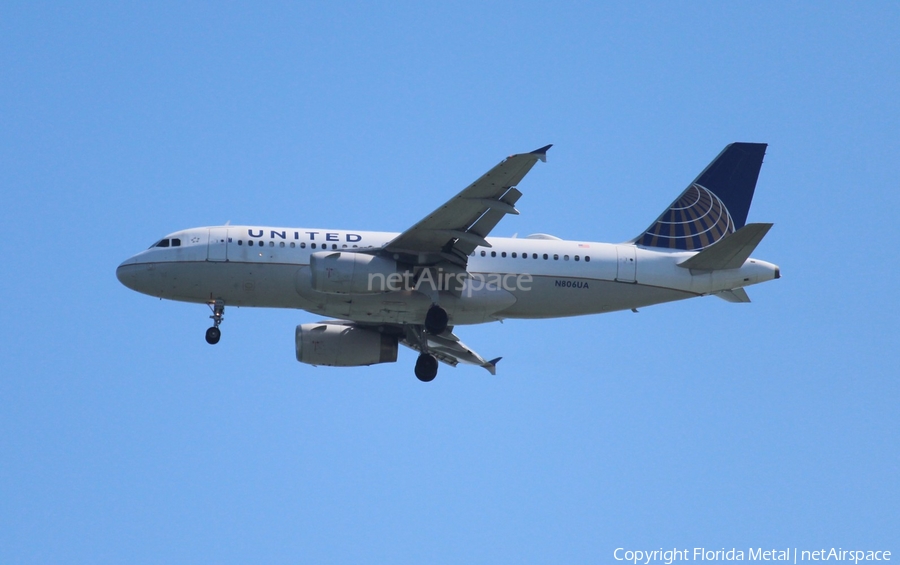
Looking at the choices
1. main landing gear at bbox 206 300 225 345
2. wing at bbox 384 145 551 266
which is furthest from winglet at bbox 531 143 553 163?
main landing gear at bbox 206 300 225 345

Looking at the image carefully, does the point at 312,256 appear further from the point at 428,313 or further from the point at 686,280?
the point at 686,280

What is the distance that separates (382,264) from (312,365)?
7471 millimetres

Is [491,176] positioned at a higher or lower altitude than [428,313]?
higher

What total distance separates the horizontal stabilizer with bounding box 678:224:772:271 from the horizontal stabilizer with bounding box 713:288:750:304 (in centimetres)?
99

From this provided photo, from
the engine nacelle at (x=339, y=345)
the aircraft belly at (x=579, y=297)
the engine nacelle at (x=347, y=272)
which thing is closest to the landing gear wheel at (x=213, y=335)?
the engine nacelle at (x=339, y=345)

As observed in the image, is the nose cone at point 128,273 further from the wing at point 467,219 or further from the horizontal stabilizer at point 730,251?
the horizontal stabilizer at point 730,251

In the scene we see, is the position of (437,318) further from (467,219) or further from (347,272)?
(467,219)

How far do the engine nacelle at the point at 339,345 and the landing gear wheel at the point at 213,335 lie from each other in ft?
13.3

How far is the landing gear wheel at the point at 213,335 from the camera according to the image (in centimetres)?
3622

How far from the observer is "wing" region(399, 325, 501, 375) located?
40.0 meters

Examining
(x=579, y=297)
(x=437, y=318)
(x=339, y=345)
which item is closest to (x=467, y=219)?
(x=437, y=318)

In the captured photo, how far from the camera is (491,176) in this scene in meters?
31.0

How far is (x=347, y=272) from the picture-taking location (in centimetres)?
3331

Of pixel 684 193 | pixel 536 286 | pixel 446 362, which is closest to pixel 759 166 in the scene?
pixel 684 193
